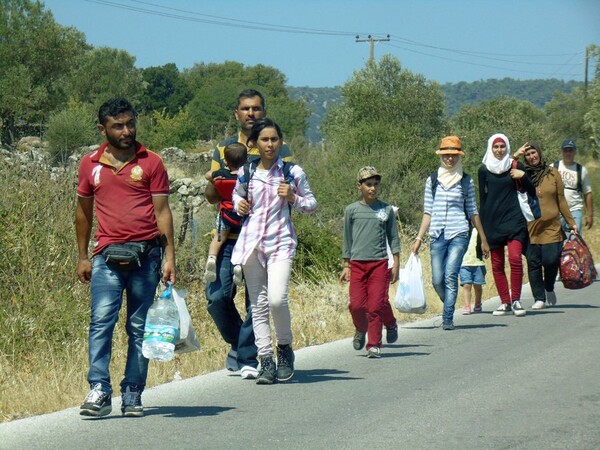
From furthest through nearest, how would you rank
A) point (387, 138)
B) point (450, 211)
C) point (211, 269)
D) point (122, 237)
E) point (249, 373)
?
point (387, 138) → point (450, 211) → point (249, 373) → point (211, 269) → point (122, 237)

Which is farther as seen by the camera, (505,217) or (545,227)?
(545,227)

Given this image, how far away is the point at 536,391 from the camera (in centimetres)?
848

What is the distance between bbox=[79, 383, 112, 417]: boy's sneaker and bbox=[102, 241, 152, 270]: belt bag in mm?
753

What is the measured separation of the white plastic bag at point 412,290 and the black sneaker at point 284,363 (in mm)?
3209

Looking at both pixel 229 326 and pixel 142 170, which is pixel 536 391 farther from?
pixel 142 170

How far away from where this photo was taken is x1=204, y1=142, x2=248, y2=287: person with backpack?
8938 millimetres

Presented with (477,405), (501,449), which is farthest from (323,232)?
(501,449)

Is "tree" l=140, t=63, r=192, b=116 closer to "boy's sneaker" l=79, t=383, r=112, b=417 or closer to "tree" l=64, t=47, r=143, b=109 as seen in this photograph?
"tree" l=64, t=47, r=143, b=109

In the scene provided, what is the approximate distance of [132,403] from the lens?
24.5 ft

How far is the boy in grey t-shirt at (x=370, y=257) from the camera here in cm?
1046

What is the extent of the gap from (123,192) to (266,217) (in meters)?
1.48

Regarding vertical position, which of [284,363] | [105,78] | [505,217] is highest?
[105,78]

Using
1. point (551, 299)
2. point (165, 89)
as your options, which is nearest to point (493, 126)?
point (551, 299)

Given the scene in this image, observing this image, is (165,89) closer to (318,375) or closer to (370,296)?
(370,296)
